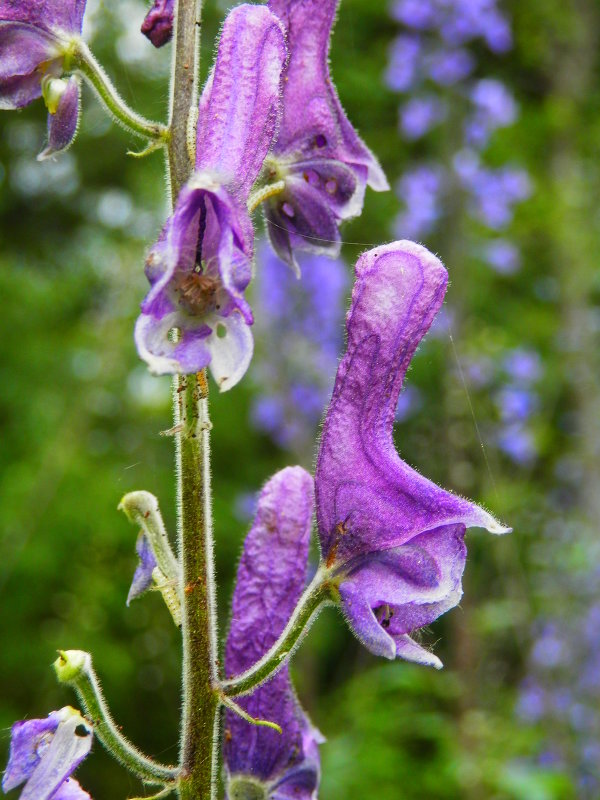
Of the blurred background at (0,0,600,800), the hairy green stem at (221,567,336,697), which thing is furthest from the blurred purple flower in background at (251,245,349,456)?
the hairy green stem at (221,567,336,697)

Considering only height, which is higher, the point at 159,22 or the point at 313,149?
the point at 159,22

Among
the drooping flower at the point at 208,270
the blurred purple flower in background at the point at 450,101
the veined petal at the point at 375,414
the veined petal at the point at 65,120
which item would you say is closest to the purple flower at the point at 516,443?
the blurred purple flower in background at the point at 450,101

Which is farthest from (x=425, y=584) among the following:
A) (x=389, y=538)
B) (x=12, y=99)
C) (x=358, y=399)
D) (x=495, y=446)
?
(x=495, y=446)

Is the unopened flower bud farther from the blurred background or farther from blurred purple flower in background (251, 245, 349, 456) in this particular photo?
blurred purple flower in background (251, 245, 349, 456)

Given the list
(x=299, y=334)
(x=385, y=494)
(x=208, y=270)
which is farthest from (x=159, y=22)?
(x=299, y=334)

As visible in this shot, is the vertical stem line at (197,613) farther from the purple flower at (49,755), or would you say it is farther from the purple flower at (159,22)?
the purple flower at (159,22)

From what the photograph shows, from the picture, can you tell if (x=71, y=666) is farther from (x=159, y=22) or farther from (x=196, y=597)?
(x=159, y=22)
